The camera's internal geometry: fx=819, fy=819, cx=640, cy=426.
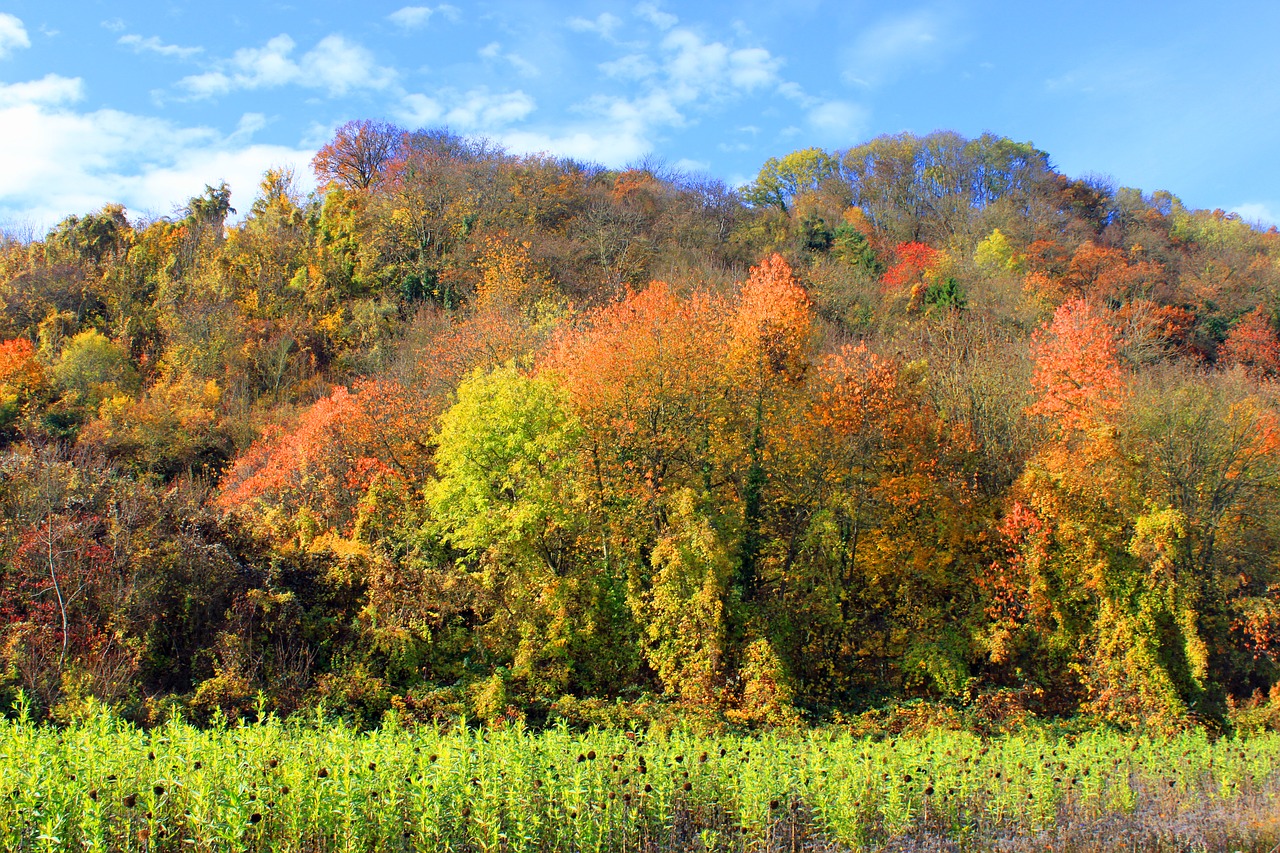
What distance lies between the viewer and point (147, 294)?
4756 centimetres

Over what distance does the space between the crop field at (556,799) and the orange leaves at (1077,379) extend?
52.5 ft

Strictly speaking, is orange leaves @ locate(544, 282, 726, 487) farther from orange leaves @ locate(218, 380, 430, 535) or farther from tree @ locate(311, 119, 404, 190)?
tree @ locate(311, 119, 404, 190)

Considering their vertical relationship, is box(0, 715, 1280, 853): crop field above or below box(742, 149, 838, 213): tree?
below

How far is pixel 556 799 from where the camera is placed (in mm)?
7566

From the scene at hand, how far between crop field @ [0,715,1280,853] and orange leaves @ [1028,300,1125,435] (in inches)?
630

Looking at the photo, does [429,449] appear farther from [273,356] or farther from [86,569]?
[273,356]

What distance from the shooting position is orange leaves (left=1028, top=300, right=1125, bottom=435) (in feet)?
80.7

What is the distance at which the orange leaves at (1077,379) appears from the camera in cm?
2459

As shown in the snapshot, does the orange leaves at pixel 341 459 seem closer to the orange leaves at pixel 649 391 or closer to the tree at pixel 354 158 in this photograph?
the orange leaves at pixel 649 391

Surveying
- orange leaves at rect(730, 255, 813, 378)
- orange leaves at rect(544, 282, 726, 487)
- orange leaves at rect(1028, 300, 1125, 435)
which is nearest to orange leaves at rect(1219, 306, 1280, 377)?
orange leaves at rect(1028, 300, 1125, 435)

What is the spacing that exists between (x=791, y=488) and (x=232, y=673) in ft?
49.0

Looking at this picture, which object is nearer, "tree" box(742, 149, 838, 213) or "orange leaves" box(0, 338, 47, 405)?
"orange leaves" box(0, 338, 47, 405)

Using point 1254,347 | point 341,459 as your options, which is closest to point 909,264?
point 1254,347

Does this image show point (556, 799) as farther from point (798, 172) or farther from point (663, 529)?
point (798, 172)
